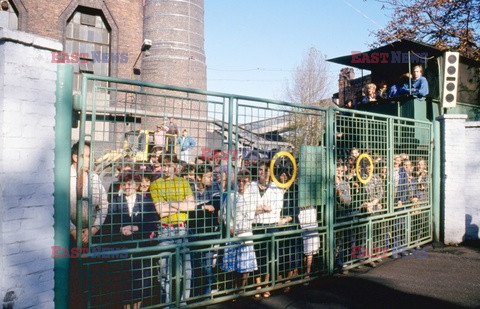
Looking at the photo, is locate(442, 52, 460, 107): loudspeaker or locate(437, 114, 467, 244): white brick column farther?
locate(442, 52, 460, 107): loudspeaker

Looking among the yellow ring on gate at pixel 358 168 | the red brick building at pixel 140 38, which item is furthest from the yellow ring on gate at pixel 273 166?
the red brick building at pixel 140 38

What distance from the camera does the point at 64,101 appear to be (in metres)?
3.09

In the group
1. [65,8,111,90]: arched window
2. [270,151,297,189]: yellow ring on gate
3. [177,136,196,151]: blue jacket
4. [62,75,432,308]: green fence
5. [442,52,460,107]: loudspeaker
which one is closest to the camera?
[62,75,432,308]: green fence

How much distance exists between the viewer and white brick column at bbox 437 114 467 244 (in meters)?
7.46

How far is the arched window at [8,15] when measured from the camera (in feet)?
47.1

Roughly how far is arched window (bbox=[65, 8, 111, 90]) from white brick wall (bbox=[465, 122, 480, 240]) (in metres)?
14.9

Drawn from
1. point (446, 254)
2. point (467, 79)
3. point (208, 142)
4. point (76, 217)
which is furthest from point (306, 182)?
point (467, 79)

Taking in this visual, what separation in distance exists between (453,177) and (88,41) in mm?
15815

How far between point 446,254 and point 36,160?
693cm

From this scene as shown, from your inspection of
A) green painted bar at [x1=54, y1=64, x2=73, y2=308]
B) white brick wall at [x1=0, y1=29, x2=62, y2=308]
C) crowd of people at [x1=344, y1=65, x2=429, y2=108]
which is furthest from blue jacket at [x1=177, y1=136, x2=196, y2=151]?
crowd of people at [x1=344, y1=65, x2=429, y2=108]

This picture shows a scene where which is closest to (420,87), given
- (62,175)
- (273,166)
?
(273,166)

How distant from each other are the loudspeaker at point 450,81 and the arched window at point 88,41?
45.9 ft

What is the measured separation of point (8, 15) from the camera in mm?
14719

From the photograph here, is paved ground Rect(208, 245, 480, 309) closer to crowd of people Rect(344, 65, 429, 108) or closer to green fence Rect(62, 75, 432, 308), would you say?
green fence Rect(62, 75, 432, 308)
